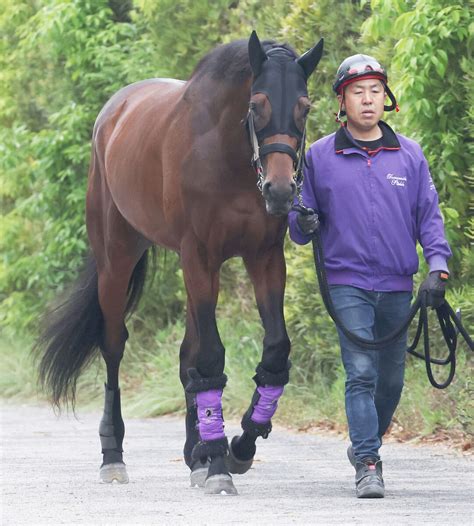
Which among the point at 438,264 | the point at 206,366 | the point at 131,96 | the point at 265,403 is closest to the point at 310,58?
the point at 438,264

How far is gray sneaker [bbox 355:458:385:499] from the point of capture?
21.7 feet

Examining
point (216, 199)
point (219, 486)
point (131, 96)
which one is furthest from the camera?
point (131, 96)

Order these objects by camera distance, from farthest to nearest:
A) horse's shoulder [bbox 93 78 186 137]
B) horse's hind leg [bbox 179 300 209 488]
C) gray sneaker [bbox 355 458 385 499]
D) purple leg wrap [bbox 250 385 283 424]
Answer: horse's shoulder [bbox 93 78 186 137] < horse's hind leg [bbox 179 300 209 488] < purple leg wrap [bbox 250 385 283 424] < gray sneaker [bbox 355 458 385 499]

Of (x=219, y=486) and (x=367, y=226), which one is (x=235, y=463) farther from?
(x=367, y=226)

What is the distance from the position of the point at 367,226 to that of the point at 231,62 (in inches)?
42.8

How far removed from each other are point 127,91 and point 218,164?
276cm

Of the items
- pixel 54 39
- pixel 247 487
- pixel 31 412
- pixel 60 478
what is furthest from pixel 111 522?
pixel 54 39

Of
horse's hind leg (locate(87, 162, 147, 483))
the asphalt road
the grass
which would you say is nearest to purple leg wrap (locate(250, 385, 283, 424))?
the asphalt road

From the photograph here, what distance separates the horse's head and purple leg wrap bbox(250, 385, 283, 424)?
1.17 meters

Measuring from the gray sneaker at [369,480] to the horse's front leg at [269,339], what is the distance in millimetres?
730

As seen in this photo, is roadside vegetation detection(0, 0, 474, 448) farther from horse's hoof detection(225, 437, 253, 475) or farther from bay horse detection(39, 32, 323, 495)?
horse's hoof detection(225, 437, 253, 475)

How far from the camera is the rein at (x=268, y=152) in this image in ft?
21.5

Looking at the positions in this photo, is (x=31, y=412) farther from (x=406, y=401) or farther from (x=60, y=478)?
(x=60, y=478)

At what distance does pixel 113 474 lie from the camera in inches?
307
